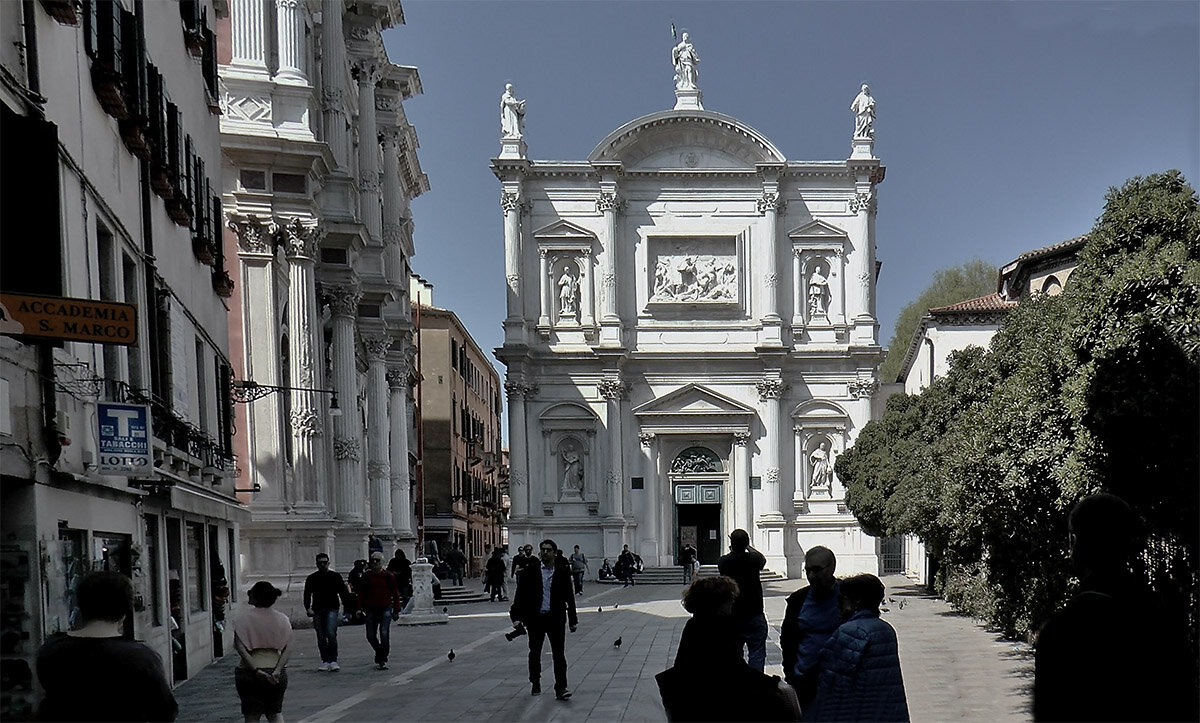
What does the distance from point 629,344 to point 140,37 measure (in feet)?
133

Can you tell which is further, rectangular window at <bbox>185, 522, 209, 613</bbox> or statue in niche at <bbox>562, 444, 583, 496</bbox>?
statue in niche at <bbox>562, 444, 583, 496</bbox>

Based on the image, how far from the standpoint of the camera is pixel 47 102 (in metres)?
11.1

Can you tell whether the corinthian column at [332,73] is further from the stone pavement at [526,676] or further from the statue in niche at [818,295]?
the statue in niche at [818,295]

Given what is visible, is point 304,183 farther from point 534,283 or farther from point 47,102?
point 534,283

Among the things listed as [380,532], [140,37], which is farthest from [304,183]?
[380,532]

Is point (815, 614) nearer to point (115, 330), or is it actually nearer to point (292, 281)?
point (115, 330)

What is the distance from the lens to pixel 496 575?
39688 millimetres

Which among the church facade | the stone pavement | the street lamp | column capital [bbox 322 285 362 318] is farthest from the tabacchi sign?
the church facade

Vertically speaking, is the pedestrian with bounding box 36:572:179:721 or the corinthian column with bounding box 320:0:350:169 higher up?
the corinthian column with bounding box 320:0:350:169

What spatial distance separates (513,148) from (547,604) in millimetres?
42350

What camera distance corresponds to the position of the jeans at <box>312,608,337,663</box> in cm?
1766

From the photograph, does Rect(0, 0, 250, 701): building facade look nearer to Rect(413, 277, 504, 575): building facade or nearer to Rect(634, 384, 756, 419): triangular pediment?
Rect(634, 384, 756, 419): triangular pediment

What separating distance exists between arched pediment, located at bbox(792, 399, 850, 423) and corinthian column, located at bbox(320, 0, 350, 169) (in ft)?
88.4

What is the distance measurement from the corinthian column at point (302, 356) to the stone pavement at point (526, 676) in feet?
11.1
